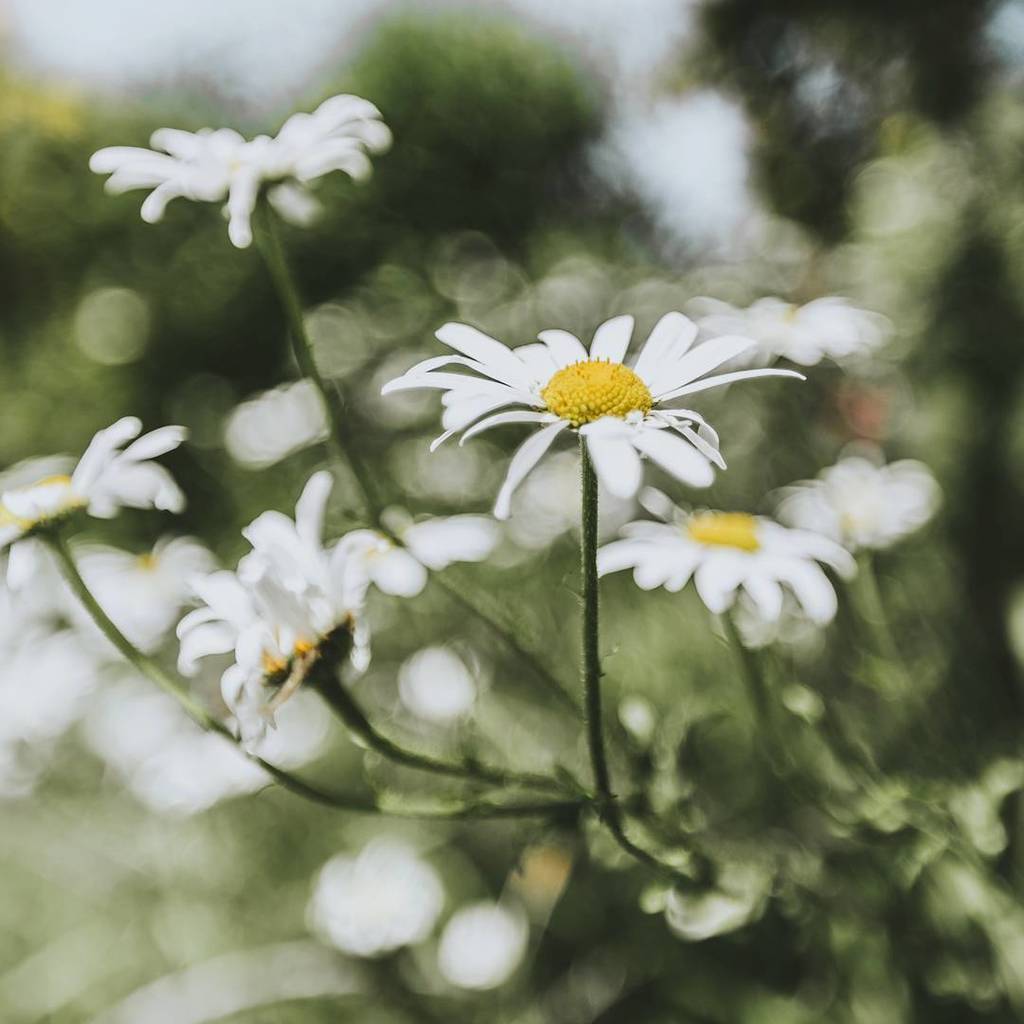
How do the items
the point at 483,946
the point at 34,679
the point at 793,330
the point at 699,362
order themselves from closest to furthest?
the point at 699,362 < the point at 793,330 < the point at 34,679 < the point at 483,946

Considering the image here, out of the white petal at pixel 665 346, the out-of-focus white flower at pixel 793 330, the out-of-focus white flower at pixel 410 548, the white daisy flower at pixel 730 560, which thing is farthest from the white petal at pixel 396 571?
the out-of-focus white flower at pixel 793 330

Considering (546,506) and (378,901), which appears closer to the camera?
(378,901)

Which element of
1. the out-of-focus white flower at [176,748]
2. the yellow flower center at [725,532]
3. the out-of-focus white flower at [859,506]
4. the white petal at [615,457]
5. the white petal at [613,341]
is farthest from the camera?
the out-of-focus white flower at [176,748]

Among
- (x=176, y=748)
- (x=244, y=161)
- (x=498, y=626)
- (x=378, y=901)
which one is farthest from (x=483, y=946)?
(x=244, y=161)

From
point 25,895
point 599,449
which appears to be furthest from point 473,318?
point 599,449

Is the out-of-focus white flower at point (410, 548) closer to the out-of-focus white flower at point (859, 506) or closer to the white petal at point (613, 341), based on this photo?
the white petal at point (613, 341)

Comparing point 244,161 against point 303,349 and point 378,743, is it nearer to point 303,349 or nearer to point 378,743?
point 303,349
